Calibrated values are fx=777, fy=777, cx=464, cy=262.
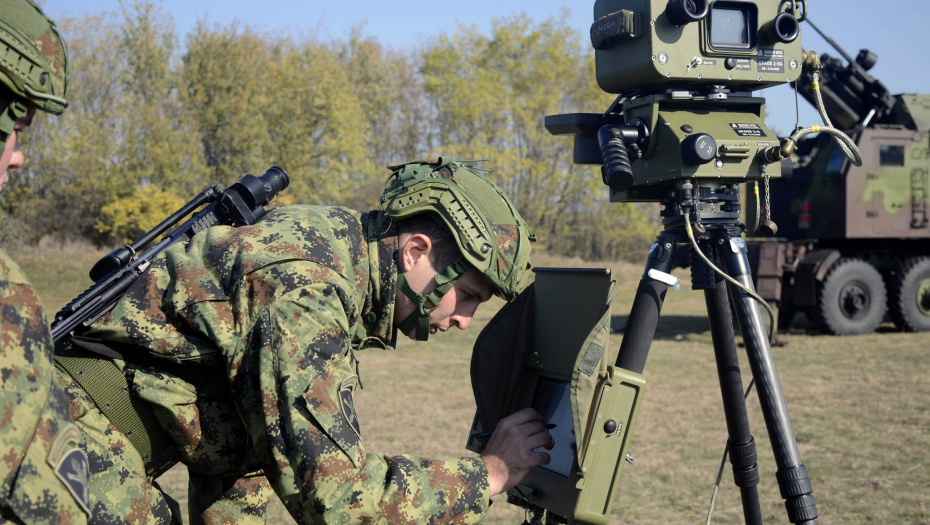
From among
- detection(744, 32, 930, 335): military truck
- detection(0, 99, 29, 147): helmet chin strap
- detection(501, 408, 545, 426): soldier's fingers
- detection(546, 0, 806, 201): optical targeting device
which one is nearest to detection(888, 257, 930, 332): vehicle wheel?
detection(744, 32, 930, 335): military truck

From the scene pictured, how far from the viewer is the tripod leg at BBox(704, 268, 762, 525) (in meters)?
2.78

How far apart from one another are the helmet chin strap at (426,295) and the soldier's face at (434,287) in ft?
0.05

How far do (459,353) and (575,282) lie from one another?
8.02 metres

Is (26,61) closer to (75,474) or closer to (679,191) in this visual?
(75,474)

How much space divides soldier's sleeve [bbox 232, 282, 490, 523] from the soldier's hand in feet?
0.70

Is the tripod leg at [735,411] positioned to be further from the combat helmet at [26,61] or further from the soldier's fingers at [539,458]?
the combat helmet at [26,61]

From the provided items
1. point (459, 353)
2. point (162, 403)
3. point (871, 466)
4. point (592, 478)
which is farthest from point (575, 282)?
point (459, 353)

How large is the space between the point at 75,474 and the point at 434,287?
1006 mm

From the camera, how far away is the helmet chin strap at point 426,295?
6.96ft

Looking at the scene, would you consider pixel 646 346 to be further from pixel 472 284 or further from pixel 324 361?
pixel 324 361

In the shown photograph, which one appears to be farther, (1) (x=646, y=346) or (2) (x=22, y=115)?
(1) (x=646, y=346)

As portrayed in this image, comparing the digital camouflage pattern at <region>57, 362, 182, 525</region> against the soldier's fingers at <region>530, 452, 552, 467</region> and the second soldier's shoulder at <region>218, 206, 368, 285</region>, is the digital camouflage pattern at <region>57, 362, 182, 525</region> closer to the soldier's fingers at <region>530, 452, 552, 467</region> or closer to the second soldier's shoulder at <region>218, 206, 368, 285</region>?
the second soldier's shoulder at <region>218, 206, 368, 285</region>

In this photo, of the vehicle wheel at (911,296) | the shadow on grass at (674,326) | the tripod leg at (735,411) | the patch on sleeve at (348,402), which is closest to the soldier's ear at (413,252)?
the patch on sleeve at (348,402)

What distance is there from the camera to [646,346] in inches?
102
